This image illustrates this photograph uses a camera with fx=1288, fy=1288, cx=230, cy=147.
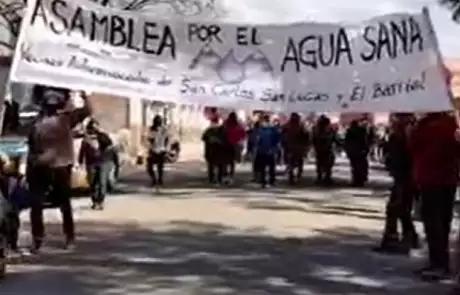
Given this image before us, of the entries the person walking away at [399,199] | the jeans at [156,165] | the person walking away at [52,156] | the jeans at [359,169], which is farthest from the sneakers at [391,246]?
the jeans at [359,169]

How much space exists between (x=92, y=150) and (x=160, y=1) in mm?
8403

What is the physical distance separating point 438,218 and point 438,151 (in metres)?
0.63

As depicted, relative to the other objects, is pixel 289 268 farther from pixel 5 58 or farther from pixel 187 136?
pixel 187 136

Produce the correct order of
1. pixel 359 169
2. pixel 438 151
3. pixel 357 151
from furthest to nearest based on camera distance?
pixel 359 169, pixel 357 151, pixel 438 151

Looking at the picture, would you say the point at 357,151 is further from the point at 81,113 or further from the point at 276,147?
the point at 81,113

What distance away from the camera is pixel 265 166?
93.5ft

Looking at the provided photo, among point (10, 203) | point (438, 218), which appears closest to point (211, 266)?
point (10, 203)

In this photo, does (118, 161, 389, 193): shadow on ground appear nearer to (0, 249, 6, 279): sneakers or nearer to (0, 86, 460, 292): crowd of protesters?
(0, 86, 460, 292): crowd of protesters

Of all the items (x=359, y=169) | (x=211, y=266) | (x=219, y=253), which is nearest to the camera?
(x=211, y=266)

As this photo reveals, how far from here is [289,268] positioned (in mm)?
12594

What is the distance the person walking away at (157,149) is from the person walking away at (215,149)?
1674mm

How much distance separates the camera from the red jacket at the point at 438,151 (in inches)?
461

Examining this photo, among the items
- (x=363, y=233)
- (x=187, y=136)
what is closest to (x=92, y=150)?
(x=363, y=233)

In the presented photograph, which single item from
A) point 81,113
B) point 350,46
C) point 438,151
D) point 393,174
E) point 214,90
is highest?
point 350,46
